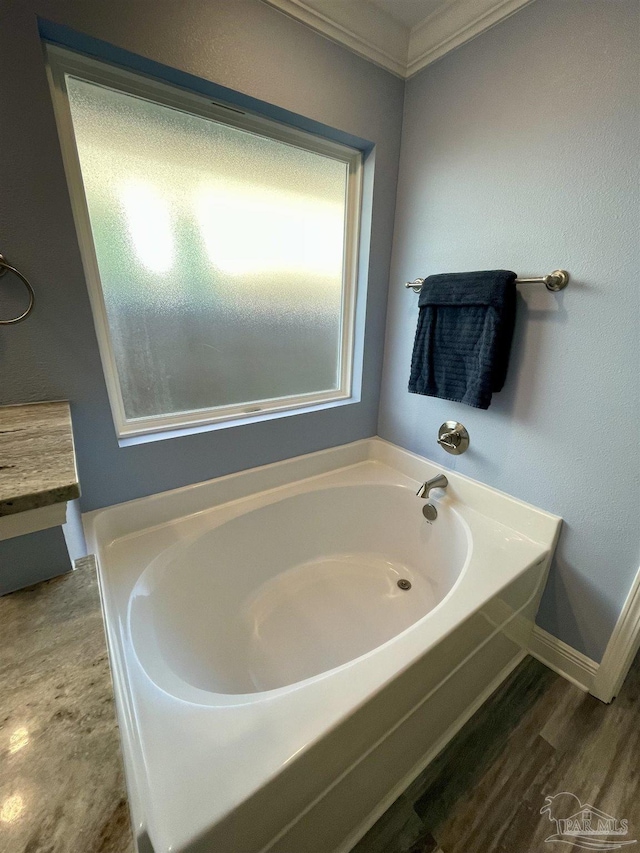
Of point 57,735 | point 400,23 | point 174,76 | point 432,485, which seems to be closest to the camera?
point 57,735

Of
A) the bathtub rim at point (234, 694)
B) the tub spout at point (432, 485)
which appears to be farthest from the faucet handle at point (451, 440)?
the bathtub rim at point (234, 694)

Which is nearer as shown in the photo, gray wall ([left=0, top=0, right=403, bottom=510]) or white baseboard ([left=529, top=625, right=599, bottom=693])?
gray wall ([left=0, top=0, right=403, bottom=510])

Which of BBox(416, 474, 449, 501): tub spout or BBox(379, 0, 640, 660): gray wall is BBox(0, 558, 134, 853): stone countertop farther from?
BBox(379, 0, 640, 660): gray wall

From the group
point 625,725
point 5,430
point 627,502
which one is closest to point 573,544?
point 627,502

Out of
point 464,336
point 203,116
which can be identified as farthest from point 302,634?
point 203,116

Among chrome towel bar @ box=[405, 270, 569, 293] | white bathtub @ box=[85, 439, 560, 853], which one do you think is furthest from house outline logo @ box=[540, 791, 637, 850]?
chrome towel bar @ box=[405, 270, 569, 293]

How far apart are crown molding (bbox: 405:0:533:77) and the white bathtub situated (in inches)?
64.0

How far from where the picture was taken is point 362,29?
1259 mm

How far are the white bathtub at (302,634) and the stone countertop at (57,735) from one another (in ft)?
0.35

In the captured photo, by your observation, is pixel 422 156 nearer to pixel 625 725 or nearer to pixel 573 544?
pixel 573 544

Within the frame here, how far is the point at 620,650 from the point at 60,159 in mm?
2344

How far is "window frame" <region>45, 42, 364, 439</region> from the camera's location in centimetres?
103

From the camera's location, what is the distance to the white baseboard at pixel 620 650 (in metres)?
1.15

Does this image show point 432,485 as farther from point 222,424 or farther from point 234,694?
point 234,694
